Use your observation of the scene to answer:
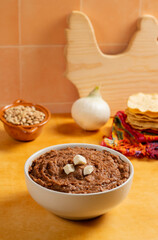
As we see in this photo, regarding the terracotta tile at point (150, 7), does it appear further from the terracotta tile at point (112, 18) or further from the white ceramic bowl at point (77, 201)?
the white ceramic bowl at point (77, 201)

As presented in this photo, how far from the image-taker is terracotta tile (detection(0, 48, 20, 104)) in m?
1.48

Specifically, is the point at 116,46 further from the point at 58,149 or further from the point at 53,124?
the point at 58,149

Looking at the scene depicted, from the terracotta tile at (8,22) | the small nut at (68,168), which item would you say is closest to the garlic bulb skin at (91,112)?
the terracotta tile at (8,22)

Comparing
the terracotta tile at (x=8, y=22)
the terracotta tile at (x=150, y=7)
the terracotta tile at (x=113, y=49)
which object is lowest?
the terracotta tile at (x=113, y=49)

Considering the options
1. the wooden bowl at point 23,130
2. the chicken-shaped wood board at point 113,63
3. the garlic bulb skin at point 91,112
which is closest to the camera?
the wooden bowl at point 23,130

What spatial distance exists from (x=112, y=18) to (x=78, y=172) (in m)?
0.90

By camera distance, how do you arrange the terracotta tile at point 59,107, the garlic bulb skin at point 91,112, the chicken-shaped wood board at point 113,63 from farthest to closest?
the terracotta tile at point 59,107, the chicken-shaped wood board at point 113,63, the garlic bulb skin at point 91,112

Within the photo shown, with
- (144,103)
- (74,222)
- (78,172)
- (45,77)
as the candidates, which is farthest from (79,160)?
(45,77)

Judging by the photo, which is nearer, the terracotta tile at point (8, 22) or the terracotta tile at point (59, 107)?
the terracotta tile at point (8, 22)

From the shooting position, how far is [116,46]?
A: 155 cm

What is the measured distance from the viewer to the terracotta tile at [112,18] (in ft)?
4.86

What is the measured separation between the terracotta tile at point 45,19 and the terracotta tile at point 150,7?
0.30m

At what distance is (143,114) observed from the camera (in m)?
1.28

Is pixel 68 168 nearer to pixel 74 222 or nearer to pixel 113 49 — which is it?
pixel 74 222
